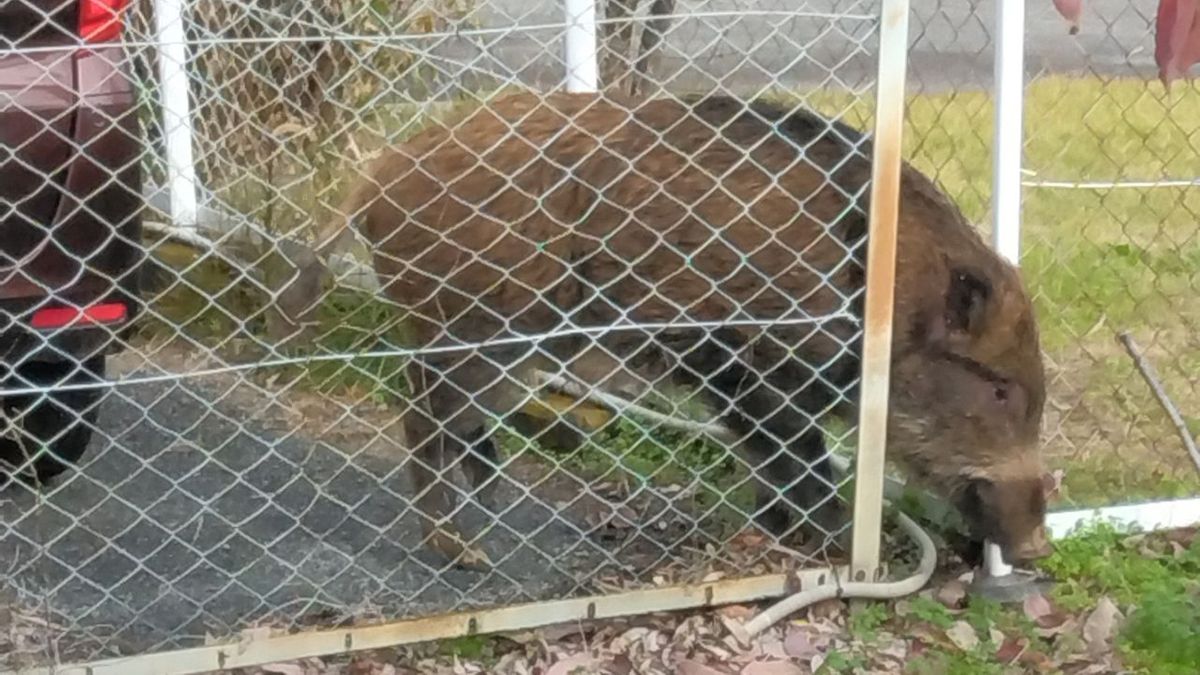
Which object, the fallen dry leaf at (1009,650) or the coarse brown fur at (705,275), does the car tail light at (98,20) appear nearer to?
the coarse brown fur at (705,275)

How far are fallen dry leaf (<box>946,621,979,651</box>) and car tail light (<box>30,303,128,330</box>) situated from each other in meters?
2.11

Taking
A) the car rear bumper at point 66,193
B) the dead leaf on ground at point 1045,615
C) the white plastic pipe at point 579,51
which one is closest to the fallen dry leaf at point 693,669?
A: the dead leaf on ground at point 1045,615

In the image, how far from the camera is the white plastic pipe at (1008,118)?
3.39 meters

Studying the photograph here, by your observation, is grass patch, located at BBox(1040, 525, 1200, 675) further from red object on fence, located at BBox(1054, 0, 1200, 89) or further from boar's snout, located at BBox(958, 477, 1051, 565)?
red object on fence, located at BBox(1054, 0, 1200, 89)

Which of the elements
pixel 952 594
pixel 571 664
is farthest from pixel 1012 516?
pixel 571 664

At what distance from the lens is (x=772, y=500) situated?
12.6 feet

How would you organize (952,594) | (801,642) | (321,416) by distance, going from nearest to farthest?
(801,642) < (952,594) < (321,416)

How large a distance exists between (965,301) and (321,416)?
7.27ft

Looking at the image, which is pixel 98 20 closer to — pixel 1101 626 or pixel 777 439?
pixel 777 439

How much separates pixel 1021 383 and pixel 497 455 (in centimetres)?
152

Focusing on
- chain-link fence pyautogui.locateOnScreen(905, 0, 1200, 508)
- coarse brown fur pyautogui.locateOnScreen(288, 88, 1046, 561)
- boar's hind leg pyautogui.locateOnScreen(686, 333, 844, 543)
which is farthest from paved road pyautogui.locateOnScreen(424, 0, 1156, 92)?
boar's hind leg pyautogui.locateOnScreen(686, 333, 844, 543)

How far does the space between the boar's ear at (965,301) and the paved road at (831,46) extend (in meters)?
0.56

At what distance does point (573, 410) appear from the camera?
466cm

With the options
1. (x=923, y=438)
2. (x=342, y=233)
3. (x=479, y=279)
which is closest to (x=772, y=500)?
(x=923, y=438)
